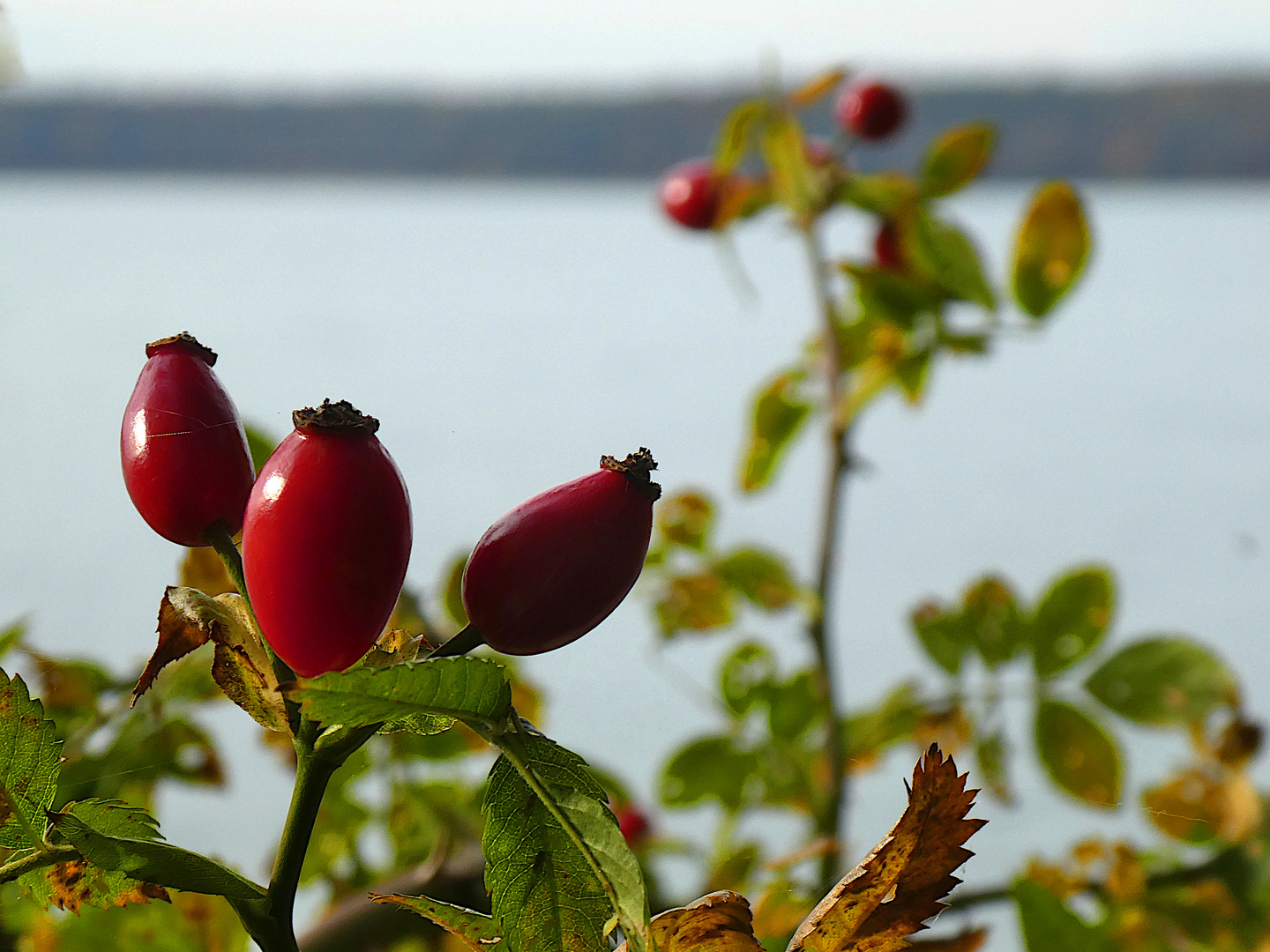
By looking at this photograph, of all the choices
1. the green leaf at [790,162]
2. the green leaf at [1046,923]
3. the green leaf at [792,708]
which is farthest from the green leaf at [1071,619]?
the green leaf at [1046,923]

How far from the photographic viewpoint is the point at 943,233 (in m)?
0.68

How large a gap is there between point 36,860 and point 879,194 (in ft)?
1.99

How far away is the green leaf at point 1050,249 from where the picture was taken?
2.15 ft

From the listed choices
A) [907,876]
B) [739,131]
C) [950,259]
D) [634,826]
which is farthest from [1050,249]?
[907,876]

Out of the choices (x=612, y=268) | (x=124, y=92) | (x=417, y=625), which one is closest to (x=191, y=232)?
(x=124, y=92)

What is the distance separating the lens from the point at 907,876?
193 mm

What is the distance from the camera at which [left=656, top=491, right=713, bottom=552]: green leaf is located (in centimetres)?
75

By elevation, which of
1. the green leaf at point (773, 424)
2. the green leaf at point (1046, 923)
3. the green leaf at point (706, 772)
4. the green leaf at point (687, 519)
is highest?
the green leaf at point (773, 424)

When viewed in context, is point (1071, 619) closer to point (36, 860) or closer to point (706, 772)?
point (706, 772)

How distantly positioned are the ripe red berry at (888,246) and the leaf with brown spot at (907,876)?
58 cm

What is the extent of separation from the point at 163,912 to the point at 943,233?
498 millimetres

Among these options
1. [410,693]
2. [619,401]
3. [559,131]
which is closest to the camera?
[410,693]

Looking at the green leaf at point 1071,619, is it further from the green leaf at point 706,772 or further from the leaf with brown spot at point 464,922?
the leaf with brown spot at point 464,922

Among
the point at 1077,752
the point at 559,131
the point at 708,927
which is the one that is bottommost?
the point at 708,927
